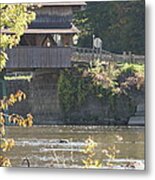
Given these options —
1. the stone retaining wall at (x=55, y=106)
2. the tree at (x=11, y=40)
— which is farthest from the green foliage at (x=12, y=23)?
the stone retaining wall at (x=55, y=106)

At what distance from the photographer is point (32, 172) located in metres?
3.44

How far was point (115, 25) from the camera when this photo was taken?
3.31 meters

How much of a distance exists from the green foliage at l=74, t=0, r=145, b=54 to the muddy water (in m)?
0.45

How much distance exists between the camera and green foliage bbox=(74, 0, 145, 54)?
3270mm

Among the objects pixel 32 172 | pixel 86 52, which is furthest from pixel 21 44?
pixel 32 172

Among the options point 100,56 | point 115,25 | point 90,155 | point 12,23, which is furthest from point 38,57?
point 90,155

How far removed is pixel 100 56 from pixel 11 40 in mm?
506

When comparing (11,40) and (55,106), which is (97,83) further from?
(11,40)

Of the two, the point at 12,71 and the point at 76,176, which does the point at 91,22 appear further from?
the point at 76,176

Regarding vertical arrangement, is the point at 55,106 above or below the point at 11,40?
below

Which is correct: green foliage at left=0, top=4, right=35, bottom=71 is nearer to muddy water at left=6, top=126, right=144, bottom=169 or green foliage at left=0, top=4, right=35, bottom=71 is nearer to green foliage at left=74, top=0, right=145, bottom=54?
green foliage at left=74, top=0, right=145, bottom=54

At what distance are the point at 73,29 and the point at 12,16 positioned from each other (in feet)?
1.17

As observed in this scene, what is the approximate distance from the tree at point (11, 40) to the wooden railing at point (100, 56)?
0.33m

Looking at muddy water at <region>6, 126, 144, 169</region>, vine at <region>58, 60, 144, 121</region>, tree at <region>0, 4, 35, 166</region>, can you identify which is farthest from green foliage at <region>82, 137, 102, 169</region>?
tree at <region>0, 4, 35, 166</region>
